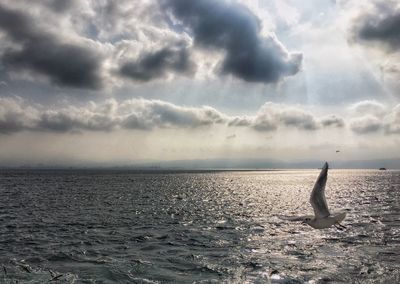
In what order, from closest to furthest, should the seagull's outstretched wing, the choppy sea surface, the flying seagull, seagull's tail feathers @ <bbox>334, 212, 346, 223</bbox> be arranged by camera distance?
seagull's tail feathers @ <bbox>334, 212, 346, 223</bbox> < the flying seagull < the seagull's outstretched wing < the choppy sea surface

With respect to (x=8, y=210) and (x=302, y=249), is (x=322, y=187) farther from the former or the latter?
(x=8, y=210)

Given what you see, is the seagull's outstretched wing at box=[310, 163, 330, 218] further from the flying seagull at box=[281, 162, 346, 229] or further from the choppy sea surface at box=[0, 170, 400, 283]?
the choppy sea surface at box=[0, 170, 400, 283]

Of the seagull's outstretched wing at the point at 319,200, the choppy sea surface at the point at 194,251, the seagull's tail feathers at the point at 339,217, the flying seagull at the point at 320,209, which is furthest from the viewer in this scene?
the choppy sea surface at the point at 194,251

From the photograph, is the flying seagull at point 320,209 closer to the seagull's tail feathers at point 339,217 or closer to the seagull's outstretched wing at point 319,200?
the seagull's outstretched wing at point 319,200

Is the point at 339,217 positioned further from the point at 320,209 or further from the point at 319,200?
the point at 319,200

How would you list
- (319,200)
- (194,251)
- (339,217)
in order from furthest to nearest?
1. (194,251)
2. (319,200)
3. (339,217)

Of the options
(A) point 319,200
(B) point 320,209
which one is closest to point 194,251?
(B) point 320,209

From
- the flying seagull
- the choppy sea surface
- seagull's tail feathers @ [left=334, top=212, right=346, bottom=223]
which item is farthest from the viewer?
the choppy sea surface

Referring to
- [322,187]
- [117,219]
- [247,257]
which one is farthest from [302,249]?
[117,219]

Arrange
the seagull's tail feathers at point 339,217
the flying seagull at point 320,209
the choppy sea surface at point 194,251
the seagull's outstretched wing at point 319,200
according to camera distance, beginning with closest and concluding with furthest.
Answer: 1. the seagull's tail feathers at point 339,217
2. the flying seagull at point 320,209
3. the seagull's outstretched wing at point 319,200
4. the choppy sea surface at point 194,251

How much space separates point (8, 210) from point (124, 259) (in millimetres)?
36319

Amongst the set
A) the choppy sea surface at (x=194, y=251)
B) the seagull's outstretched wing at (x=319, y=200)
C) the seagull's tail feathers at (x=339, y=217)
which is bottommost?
the choppy sea surface at (x=194, y=251)

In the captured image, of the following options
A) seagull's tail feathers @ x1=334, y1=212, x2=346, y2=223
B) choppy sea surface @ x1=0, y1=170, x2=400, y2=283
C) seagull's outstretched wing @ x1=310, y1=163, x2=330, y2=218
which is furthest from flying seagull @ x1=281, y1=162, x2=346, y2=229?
choppy sea surface @ x1=0, y1=170, x2=400, y2=283

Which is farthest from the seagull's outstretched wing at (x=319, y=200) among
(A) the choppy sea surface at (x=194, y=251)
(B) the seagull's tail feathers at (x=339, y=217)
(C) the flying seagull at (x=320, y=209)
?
(A) the choppy sea surface at (x=194, y=251)
